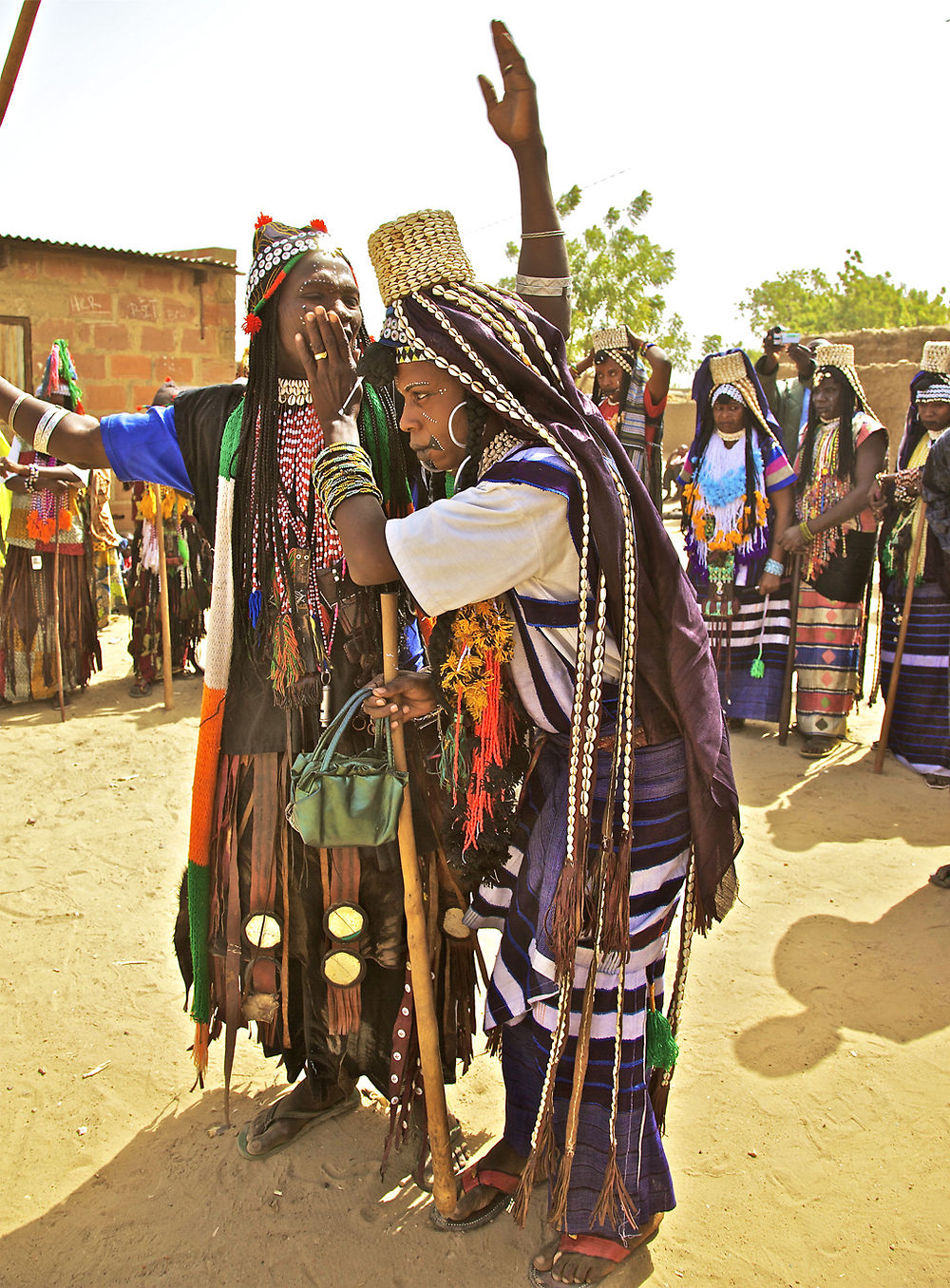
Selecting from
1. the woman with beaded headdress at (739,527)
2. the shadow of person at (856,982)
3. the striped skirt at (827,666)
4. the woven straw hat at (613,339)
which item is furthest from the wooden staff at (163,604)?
the shadow of person at (856,982)

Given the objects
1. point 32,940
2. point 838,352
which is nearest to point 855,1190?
point 32,940

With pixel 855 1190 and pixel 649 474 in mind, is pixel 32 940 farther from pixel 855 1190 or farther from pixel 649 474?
pixel 649 474

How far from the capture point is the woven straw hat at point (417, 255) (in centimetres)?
206

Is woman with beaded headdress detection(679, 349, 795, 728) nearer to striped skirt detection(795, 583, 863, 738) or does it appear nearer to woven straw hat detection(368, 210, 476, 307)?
striped skirt detection(795, 583, 863, 738)

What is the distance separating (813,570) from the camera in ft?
22.1

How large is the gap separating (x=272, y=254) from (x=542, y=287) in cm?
68

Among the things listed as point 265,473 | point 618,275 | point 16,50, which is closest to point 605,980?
point 265,473

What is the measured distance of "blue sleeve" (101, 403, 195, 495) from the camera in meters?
2.46

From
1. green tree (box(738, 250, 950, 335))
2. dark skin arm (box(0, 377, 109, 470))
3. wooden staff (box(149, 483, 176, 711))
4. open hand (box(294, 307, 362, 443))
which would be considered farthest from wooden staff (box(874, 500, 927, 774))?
green tree (box(738, 250, 950, 335))

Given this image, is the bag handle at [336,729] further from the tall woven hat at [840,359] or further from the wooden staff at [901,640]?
the tall woven hat at [840,359]

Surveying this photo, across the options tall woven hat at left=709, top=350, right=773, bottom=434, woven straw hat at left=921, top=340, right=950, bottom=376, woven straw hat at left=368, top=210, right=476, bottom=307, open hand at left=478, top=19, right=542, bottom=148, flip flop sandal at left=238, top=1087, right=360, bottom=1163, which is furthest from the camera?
tall woven hat at left=709, top=350, right=773, bottom=434

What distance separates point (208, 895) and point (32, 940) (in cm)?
180

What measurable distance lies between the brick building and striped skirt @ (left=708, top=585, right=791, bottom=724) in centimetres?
850

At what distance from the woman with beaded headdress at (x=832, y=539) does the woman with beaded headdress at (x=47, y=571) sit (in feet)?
18.0
